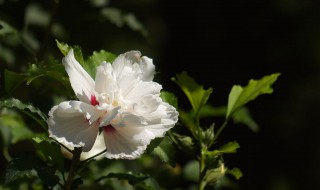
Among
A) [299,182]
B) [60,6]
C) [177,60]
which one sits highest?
[60,6]

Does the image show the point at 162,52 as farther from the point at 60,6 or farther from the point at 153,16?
the point at 60,6

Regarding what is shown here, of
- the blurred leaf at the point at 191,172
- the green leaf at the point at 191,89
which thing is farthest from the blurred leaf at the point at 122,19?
the green leaf at the point at 191,89

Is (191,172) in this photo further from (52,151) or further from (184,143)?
(52,151)

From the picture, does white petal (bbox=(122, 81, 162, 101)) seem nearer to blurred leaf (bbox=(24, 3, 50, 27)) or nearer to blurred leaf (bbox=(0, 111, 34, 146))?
blurred leaf (bbox=(0, 111, 34, 146))

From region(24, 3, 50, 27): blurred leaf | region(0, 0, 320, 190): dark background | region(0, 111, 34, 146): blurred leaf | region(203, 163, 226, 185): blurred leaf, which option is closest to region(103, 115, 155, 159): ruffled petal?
region(203, 163, 226, 185): blurred leaf

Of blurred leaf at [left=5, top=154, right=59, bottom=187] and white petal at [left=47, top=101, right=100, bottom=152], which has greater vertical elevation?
white petal at [left=47, top=101, right=100, bottom=152]

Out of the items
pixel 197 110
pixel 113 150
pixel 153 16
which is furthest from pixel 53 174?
pixel 153 16
